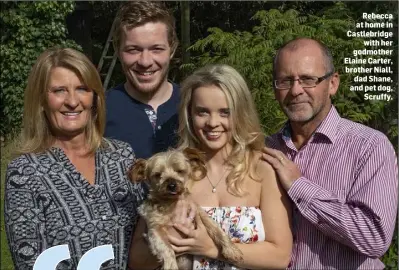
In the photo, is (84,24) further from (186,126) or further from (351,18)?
(186,126)

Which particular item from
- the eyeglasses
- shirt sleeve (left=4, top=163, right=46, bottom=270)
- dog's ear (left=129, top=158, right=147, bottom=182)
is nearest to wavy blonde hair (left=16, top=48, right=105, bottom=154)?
shirt sleeve (left=4, top=163, right=46, bottom=270)

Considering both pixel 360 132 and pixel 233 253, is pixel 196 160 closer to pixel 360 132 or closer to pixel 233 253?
pixel 233 253

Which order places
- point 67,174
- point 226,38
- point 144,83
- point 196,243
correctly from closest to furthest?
point 67,174, point 196,243, point 144,83, point 226,38

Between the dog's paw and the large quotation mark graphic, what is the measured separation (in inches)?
27.1

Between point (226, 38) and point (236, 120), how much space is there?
174 inches

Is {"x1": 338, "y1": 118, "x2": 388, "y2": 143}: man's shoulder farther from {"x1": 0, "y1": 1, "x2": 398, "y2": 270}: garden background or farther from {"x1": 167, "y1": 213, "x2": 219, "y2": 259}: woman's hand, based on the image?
{"x1": 0, "y1": 1, "x2": 398, "y2": 270}: garden background

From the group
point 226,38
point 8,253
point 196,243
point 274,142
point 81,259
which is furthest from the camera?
point 8,253

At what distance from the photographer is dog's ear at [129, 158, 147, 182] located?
151 inches

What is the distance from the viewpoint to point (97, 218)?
11.9 feet

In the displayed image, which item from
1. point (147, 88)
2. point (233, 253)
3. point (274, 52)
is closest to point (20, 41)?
point (274, 52)

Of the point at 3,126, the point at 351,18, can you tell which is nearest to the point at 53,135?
the point at 351,18

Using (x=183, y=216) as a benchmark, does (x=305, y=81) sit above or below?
above

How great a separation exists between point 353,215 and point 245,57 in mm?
4146

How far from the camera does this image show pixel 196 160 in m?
3.99
